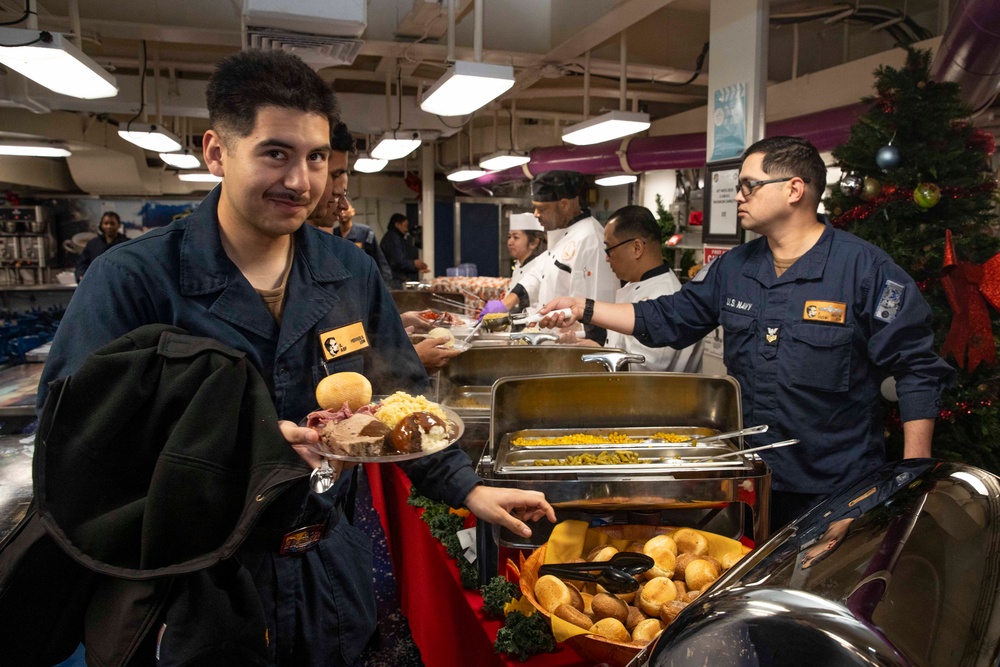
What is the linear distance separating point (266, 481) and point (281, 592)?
0.48 m

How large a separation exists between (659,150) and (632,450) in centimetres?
650

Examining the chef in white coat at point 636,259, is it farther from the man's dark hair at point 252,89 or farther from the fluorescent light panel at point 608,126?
the man's dark hair at point 252,89

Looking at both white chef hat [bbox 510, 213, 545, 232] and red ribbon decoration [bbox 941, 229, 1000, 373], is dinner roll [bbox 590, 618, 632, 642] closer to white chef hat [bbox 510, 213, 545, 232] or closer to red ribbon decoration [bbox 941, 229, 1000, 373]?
red ribbon decoration [bbox 941, 229, 1000, 373]

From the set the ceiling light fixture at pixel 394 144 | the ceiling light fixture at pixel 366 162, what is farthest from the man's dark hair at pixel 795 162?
the ceiling light fixture at pixel 366 162

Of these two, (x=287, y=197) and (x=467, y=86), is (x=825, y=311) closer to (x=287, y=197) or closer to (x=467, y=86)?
(x=287, y=197)

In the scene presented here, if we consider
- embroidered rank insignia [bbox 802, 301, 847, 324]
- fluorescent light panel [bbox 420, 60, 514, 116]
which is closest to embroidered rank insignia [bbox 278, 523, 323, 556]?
embroidered rank insignia [bbox 802, 301, 847, 324]

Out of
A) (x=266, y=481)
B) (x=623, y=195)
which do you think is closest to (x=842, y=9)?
(x=266, y=481)

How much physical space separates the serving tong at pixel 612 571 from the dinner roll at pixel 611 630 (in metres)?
0.12

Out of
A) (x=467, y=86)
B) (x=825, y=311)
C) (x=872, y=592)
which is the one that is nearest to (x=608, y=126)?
(x=467, y=86)

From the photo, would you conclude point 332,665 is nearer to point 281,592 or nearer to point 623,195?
point 281,592

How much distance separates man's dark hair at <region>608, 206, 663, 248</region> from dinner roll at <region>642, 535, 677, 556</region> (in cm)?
232

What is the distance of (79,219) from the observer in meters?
13.9

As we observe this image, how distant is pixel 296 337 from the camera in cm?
135

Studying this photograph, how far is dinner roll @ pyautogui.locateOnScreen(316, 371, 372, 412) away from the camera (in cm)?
128
